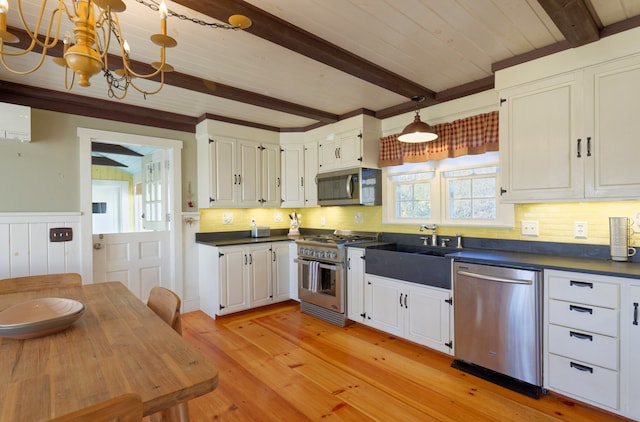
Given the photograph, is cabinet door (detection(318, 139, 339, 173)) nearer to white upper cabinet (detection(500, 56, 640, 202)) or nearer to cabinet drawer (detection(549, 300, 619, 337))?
white upper cabinet (detection(500, 56, 640, 202))

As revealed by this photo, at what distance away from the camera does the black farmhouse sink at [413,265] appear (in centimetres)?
273

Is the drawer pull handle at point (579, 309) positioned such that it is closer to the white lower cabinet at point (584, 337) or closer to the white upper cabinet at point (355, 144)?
the white lower cabinet at point (584, 337)

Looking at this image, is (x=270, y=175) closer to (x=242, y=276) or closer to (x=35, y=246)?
(x=242, y=276)

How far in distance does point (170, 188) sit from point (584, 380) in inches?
163

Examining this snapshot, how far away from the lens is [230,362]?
2.77 meters

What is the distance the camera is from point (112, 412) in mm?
714

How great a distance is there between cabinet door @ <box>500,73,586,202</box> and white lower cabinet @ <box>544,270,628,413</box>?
65cm

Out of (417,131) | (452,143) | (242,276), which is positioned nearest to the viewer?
(417,131)

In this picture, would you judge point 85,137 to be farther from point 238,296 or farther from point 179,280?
point 238,296

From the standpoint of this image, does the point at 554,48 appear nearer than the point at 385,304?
Yes

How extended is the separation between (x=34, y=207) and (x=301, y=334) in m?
2.83

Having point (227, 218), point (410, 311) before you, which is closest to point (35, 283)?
point (227, 218)

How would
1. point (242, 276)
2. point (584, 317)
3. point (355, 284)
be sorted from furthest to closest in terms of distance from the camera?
point (242, 276), point (355, 284), point (584, 317)

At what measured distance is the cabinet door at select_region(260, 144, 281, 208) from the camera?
4.41m
